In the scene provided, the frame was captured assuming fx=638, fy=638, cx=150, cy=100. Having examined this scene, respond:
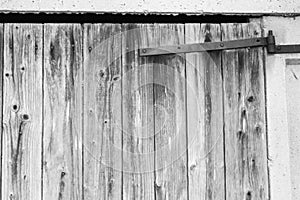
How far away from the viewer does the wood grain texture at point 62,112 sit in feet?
6.76

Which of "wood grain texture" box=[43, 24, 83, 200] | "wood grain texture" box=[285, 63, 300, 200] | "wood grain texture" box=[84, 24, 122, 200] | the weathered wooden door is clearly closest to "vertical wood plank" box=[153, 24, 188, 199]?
the weathered wooden door

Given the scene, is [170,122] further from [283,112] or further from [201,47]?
[283,112]

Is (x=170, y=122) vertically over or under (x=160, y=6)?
under

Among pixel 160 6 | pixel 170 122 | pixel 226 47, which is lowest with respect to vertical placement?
pixel 170 122

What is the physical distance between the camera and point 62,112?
208 centimetres

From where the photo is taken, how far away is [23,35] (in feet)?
6.93

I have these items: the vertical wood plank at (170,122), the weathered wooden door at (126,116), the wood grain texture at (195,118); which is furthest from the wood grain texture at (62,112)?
the wood grain texture at (195,118)

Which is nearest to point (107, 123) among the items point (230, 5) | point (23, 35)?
point (23, 35)

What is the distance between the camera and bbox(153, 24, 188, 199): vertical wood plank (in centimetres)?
209

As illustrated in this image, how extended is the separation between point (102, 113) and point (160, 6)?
412mm

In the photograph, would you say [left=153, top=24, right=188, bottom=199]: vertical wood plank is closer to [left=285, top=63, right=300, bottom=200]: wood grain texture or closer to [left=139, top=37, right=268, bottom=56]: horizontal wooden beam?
[left=139, top=37, right=268, bottom=56]: horizontal wooden beam

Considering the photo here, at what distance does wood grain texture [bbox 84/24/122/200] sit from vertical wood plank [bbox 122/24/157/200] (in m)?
0.02

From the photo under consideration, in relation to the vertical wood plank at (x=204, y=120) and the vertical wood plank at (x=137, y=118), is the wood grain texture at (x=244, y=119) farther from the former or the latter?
the vertical wood plank at (x=137, y=118)

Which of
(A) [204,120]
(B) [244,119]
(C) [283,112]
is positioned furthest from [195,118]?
(C) [283,112]
